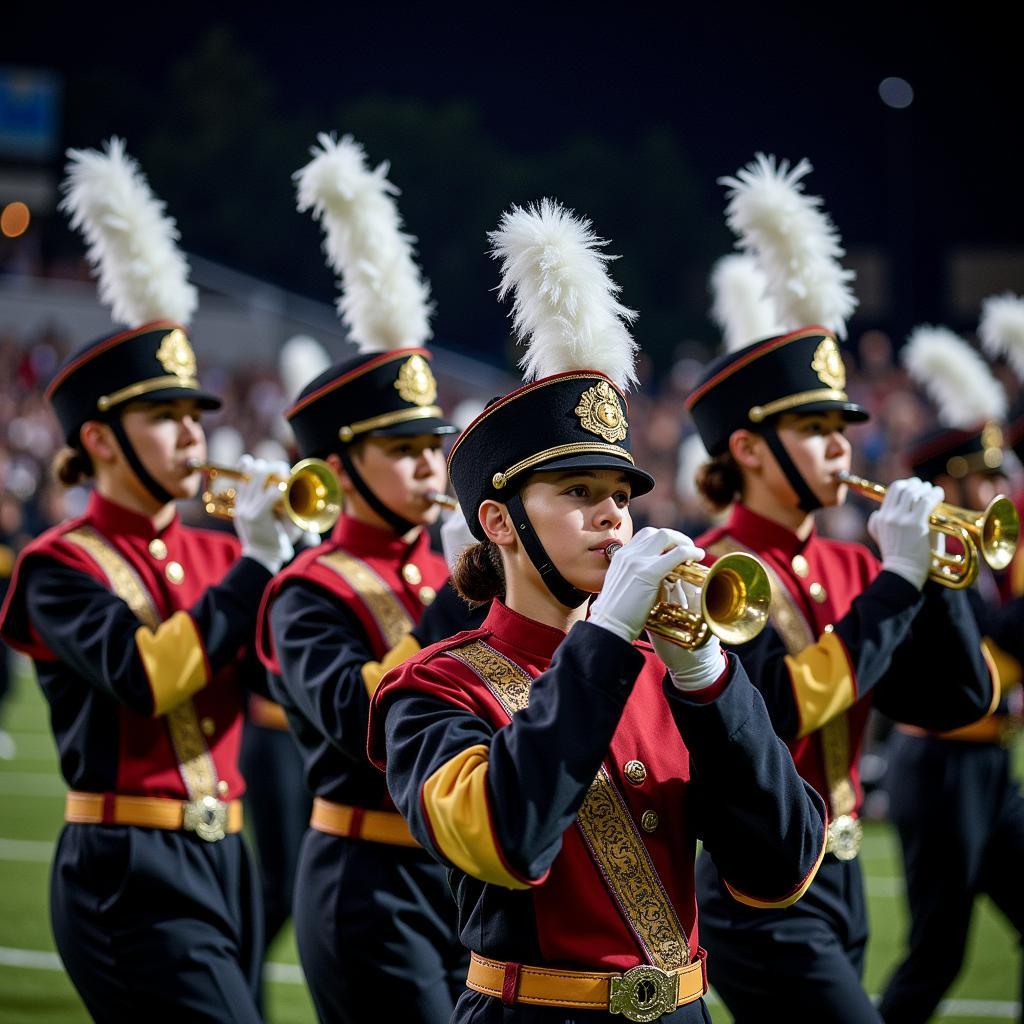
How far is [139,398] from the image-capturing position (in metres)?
4.52

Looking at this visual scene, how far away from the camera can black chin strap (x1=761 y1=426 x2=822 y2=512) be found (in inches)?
167

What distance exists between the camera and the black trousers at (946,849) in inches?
203

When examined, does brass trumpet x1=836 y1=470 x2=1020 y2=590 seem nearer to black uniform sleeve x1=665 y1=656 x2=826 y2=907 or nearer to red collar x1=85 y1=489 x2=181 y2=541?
black uniform sleeve x1=665 y1=656 x2=826 y2=907

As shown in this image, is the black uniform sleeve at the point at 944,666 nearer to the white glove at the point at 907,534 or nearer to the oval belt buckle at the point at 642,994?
the white glove at the point at 907,534

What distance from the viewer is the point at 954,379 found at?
250 inches

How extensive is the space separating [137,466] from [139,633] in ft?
2.02

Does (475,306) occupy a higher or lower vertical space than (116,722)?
higher

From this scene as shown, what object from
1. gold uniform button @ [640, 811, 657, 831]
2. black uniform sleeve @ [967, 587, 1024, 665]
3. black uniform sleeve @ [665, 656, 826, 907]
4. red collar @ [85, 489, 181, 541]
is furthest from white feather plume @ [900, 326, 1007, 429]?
gold uniform button @ [640, 811, 657, 831]

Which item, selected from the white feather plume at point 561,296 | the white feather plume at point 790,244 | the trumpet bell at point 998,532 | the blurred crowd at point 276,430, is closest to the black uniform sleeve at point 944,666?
the trumpet bell at point 998,532

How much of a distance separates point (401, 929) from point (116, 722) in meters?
0.95

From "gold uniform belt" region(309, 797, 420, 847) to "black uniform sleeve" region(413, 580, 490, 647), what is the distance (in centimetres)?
48

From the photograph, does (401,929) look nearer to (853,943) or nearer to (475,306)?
(853,943)

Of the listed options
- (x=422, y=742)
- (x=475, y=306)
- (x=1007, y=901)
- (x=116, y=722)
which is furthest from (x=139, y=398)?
(x=475, y=306)

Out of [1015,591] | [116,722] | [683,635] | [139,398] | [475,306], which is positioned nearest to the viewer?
[683,635]
